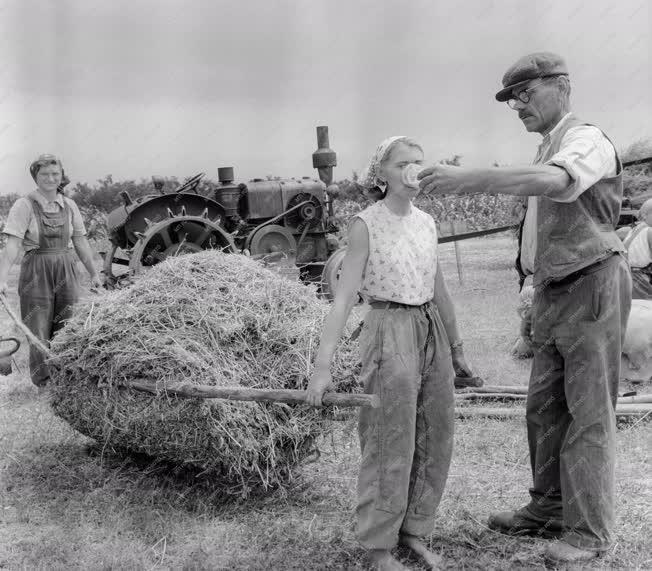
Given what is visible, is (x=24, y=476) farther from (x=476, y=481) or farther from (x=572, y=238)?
(x=572, y=238)

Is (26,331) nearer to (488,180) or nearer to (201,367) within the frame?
(201,367)

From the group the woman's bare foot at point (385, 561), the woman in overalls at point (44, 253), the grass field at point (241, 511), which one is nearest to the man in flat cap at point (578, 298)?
the grass field at point (241, 511)

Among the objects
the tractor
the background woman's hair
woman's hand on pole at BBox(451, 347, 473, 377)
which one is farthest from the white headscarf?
the tractor

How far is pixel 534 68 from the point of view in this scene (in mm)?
2887

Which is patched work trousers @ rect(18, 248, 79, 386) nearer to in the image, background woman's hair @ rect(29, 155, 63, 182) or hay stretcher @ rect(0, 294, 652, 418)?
background woman's hair @ rect(29, 155, 63, 182)

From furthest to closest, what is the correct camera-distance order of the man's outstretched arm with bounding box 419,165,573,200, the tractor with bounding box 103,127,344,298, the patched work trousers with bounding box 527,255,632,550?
the tractor with bounding box 103,127,344,298 < the patched work trousers with bounding box 527,255,632,550 < the man's outstretched arm with bounding box 419,165,573,200

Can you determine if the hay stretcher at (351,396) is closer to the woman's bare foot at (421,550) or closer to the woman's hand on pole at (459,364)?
the woman's hand on pole at (459,364)

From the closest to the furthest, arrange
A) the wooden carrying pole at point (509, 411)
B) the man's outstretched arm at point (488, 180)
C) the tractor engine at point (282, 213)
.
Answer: the man's outstretched arm at point (488, 180) < the wooden carrying pole at point (509, 411) < the tractor engine at point (282, 213)

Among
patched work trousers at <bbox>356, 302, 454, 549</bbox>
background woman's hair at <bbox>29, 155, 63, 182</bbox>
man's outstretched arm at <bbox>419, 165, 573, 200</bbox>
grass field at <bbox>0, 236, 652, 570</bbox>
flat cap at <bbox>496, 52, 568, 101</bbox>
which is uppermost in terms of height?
flat cap at <bbox>496, 52, 568, 101</bbox>

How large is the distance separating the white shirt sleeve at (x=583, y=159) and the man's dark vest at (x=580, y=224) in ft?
0.28

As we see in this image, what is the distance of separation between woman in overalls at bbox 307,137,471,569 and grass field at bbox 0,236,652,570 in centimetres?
33

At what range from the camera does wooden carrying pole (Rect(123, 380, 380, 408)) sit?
8.60 feet

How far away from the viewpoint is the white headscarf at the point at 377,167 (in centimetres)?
286

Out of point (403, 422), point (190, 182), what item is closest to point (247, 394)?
point (403, 422)
